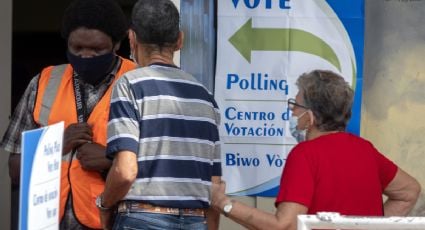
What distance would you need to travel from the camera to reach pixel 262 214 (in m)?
4.09

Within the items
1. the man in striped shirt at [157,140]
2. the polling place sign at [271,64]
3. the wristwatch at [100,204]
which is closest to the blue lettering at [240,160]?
the polling place sign at [271,64]

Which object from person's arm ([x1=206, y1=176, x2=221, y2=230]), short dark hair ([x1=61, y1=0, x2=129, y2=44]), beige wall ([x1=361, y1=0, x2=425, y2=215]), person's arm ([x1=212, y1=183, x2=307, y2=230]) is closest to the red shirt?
person's arm ([x1=212, y1=183, x2=307, y2=230])

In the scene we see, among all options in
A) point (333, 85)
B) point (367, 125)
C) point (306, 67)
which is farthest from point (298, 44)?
point (333, 85)

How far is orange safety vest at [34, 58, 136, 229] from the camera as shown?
4.33m

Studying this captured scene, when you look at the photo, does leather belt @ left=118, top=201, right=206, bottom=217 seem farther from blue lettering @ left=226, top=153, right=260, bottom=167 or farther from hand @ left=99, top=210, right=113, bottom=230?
blue lettering @ left=226, top=153, right=260, bottom=167

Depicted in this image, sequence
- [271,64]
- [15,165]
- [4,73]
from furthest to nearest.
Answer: [4,73] → [271,64] → [15,165]

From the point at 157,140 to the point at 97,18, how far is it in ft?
2.63

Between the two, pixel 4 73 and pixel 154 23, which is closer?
pixel 154 23

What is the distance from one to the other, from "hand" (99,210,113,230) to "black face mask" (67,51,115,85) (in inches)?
27.5

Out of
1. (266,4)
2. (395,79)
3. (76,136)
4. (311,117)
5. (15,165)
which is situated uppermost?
(266,4)

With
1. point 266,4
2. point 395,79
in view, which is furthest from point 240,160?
point 395,79

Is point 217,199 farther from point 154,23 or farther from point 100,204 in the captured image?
point 154,23

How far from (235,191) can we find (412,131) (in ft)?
4.07

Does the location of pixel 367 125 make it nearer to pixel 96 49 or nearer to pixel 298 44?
pixel 298 44
